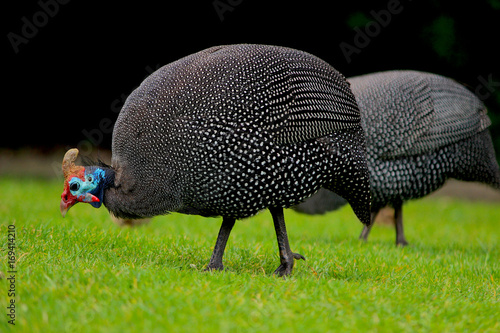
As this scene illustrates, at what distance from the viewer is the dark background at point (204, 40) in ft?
31.8

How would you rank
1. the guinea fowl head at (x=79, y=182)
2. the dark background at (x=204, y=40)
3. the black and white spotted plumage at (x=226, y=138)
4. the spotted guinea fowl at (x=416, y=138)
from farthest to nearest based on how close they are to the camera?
the dark background at (x=204, y=40) < the spotted guinea fowl at (x=416, y=138) < the guinea fowl head at (x=79, y=182) < the black and white spotted plumage at (x=226, y=138)

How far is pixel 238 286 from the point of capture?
3.23 m

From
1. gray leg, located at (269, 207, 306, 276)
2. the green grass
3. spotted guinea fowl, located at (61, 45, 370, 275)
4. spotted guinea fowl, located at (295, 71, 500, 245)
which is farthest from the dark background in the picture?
gray leg, located at (269, 207, 306, 276)

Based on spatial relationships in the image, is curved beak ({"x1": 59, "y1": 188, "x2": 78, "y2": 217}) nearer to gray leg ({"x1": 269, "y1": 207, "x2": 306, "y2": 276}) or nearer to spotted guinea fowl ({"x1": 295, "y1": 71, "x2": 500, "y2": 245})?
gray leg ({"x1": 269, "y1": 207, "x2": 306, "y2": 276})

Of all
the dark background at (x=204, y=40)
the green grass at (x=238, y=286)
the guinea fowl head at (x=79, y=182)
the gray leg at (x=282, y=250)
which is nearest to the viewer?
the green grass at (x=238, y=286)

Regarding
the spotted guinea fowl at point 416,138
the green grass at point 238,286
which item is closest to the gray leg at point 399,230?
the green grass at point 238,286

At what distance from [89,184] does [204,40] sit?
21.8 ft

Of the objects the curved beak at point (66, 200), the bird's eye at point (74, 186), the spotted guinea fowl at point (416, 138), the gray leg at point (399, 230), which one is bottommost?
the gray leg at point (399, 230)

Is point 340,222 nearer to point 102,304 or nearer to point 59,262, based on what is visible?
point 59,262

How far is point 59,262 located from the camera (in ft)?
11.4

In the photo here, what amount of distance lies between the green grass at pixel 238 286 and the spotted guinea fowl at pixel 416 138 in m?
0.58

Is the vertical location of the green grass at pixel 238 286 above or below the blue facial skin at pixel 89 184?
below

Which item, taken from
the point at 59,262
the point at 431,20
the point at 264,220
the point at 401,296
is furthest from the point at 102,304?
the point at 431,20

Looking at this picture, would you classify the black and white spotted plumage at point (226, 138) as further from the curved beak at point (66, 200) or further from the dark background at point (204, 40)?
the dark background at point (204, 40)
